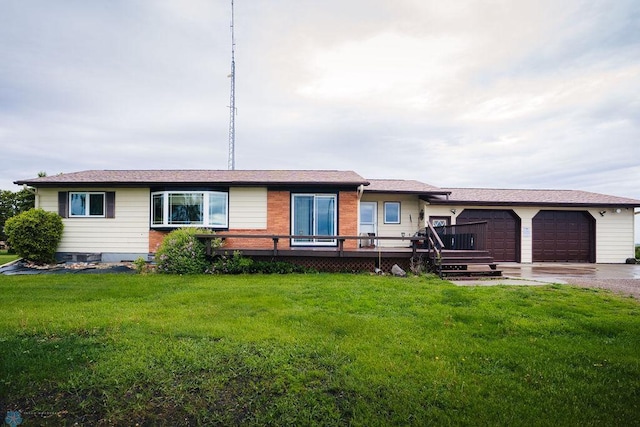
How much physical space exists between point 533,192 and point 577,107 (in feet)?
15.4

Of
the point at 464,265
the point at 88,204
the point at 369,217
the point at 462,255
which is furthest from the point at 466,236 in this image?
the point at 88,204

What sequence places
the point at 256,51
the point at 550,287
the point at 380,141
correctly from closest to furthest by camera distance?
the point at 550,287, the point at 256,51, the point at 380,141

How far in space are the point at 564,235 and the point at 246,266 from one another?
1510 cm

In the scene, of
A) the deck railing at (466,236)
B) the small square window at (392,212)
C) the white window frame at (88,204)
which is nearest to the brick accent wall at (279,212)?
the small square window at (392,212)

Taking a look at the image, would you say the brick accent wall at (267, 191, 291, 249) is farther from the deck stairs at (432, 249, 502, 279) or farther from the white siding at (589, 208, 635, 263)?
the white siding at (589, 208, 635, 263)

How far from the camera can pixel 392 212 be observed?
15.8 meters

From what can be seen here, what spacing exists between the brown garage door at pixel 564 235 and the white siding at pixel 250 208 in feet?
42.2

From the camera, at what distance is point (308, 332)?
4.68m

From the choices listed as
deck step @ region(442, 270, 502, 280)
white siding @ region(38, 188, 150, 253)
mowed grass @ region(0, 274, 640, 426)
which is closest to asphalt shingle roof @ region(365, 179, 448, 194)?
deck step @ region(442, 270, 502, 280)

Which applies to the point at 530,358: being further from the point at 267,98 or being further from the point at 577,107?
the point at 267,98

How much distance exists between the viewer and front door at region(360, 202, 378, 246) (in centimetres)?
1556

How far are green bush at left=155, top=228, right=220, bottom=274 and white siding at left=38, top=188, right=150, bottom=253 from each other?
9.64 ft

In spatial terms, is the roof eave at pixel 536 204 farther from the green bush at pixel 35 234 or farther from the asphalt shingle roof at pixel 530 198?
the green bush at pixel 35 234

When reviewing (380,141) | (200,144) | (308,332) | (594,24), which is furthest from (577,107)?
(200,144)
